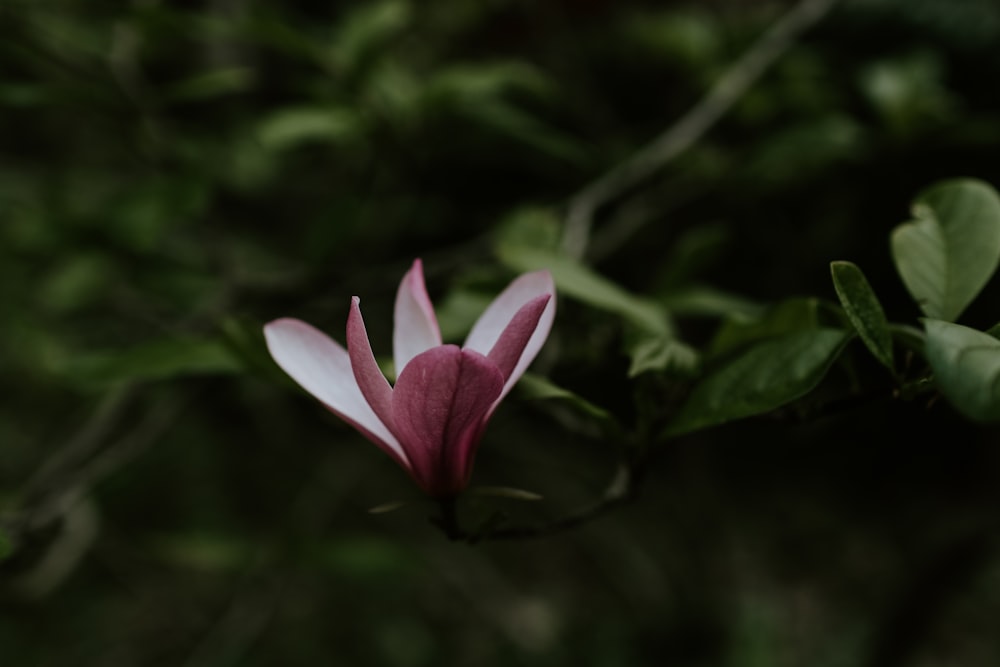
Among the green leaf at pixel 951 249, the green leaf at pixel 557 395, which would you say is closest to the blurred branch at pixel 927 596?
the green leaf at pixel 951 249

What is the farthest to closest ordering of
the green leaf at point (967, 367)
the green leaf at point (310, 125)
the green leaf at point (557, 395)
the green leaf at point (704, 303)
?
the green leaf at point (310, 125) < the green leaf at point (704, 303) < the green leaf at point (557, 395) < the green leaf at point (967, 367)

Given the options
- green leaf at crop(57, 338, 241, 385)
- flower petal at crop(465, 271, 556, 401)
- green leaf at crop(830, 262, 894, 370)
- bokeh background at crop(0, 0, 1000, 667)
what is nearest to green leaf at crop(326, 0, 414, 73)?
bokeh background at crop(0, 0, 1000, 667)

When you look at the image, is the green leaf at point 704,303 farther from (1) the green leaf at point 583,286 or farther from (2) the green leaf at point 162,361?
(2) the green leaf at point 162,361

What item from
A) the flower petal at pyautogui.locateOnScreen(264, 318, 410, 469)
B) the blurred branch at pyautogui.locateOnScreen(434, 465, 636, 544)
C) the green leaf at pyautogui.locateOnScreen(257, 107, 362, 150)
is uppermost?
the flower petal at pyautogui.locateOnScreen(264, 318, 410, 469)

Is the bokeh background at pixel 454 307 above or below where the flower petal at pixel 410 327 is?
below

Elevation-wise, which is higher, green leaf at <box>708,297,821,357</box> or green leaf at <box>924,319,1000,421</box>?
green leaf at <box>924,319,1000,421</box>

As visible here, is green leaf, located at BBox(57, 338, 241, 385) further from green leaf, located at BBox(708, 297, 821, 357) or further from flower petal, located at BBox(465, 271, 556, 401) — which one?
green leaf, located at BBox(708, 297, 821, 357)

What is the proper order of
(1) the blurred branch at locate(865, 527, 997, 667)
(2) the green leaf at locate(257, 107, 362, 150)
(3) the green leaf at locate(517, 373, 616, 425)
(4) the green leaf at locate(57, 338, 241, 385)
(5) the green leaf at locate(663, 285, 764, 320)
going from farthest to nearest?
(1) the blurred branch at locate(865, 527, 997, 667) → (2) the green leaf at locate(257, 107, 362, 150) → (5) the green leaf at locate(663, 285, 764, 320) → (4) the green leaf at locate(57, 338, 241, 385) → (3) the green leaf at locate(517, 373, 616, 425)

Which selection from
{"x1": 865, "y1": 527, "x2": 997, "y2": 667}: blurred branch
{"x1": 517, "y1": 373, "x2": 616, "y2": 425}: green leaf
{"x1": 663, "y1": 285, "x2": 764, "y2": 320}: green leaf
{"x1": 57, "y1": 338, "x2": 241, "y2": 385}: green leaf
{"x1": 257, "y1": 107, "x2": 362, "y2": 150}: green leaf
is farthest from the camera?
{"x1": 865, "y1": 527, "x2": 997, "y2": 667}: blurred branch
